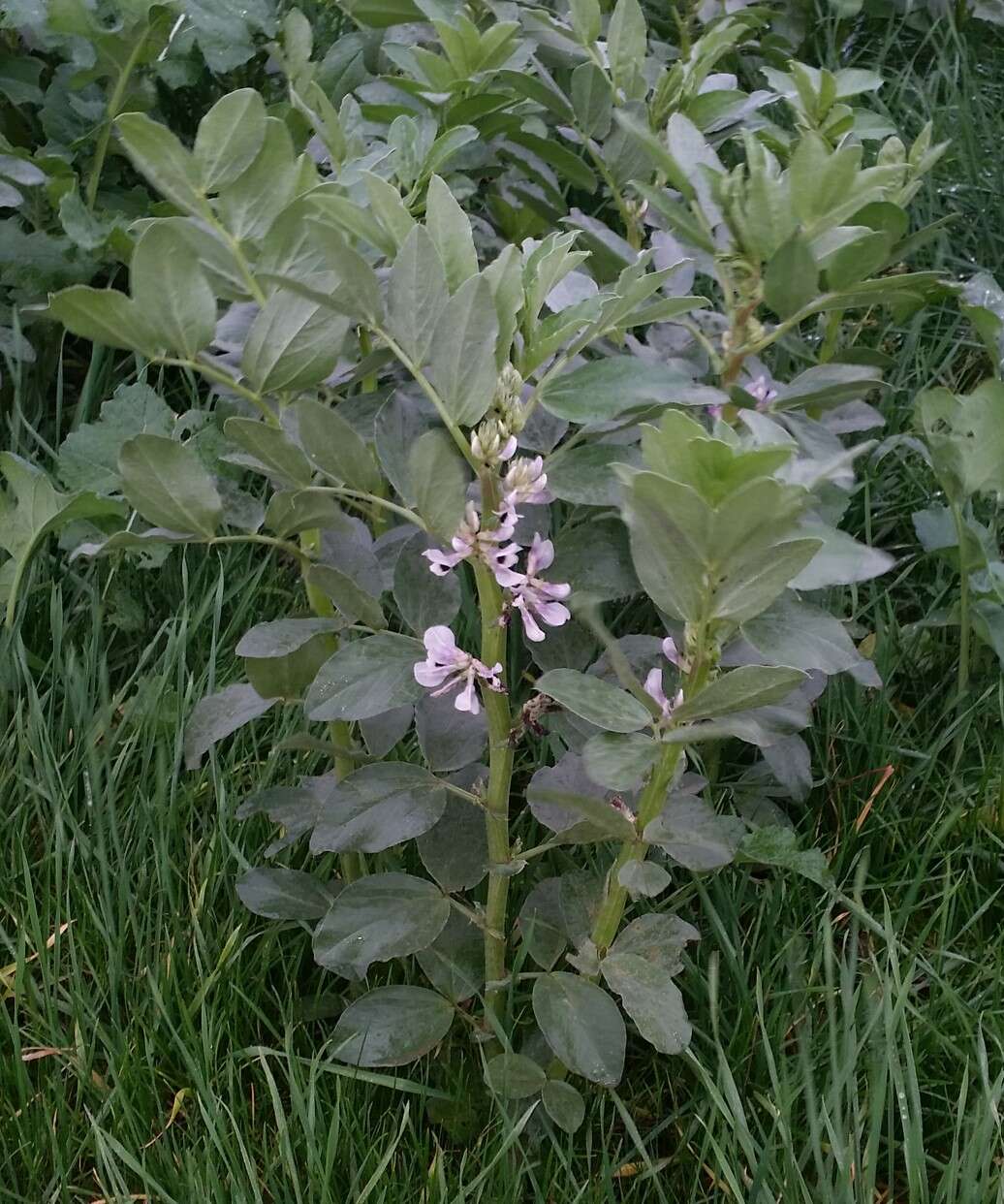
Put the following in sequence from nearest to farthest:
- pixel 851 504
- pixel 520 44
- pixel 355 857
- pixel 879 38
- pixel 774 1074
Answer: pixel 774 1074
pixel 355 857
pixel 520 44
pixel 851 504
pixel 879 38

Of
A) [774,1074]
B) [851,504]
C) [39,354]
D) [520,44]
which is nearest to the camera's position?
[774,1074]

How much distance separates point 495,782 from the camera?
0.97m

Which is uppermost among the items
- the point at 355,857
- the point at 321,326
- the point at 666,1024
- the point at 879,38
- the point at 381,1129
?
the point at 321,326

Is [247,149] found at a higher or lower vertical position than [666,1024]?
higher

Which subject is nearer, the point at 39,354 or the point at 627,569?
the point at 627,569

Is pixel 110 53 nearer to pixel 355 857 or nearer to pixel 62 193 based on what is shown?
pixel 62 193

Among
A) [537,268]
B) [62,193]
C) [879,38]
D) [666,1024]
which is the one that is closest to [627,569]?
[537,268]

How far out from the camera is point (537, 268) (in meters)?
0.92

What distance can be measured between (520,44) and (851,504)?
0.71 metres

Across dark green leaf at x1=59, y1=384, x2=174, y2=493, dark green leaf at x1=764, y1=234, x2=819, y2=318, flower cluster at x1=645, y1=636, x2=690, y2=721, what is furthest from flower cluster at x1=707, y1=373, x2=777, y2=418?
dark green leaf at x1=59, y1=384, x2=174, y2=493

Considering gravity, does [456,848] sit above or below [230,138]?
below

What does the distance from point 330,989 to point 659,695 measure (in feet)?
1.72

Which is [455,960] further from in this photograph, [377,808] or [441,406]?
[441,406]

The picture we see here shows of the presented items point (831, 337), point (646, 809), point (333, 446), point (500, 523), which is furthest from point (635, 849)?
point (831, 337)
